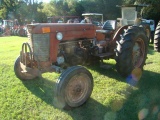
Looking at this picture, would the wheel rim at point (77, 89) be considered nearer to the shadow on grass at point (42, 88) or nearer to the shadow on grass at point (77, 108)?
the shadow on grass at point (77, 108)

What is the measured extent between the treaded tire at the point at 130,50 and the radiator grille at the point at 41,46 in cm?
162

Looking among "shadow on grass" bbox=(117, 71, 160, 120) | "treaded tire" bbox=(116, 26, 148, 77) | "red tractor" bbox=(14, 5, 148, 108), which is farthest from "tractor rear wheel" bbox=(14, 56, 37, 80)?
"shadow on grass" bbox=(117, 71, 160, 120)

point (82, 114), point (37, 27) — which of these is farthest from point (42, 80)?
point (82, 114)

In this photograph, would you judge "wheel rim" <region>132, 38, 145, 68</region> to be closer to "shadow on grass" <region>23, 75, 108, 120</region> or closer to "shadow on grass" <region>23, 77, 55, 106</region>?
"shadow on grass" <region>23, 75, 108, 120</region>

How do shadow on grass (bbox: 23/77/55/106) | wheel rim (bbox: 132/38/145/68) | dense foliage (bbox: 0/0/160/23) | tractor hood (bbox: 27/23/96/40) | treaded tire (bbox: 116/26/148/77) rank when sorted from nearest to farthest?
tractor hood (bbox: 27/23/96/40), shadow on grass (bbox: 23/77/55/106), treaded tire (bbox: 116/26/148/77), wheel rim (bbox: 132/38/145/68), dense foliage (bbox: 0/0/160/23)

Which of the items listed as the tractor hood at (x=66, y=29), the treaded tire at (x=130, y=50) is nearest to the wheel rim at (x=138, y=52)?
the treaded tire at (x=130, y=50)

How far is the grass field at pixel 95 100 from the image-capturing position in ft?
12.0

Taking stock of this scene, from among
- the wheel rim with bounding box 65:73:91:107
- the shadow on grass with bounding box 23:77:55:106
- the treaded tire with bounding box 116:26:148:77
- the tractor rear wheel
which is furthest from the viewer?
the tractor rear wheel

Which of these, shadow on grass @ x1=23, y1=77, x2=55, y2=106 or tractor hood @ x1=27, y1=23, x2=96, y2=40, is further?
shadow on grass @ x1=23, y1=77, x2=55, y2=106

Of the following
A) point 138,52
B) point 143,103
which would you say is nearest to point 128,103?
point 143,103

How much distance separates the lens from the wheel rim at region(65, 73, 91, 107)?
3.80m

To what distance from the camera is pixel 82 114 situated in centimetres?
371

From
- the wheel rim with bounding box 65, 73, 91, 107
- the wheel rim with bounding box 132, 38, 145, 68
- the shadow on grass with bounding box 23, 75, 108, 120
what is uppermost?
the wheel rim with bounding box 132, 38, 145, 68

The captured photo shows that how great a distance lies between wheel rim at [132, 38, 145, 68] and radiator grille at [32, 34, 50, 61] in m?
2.21
